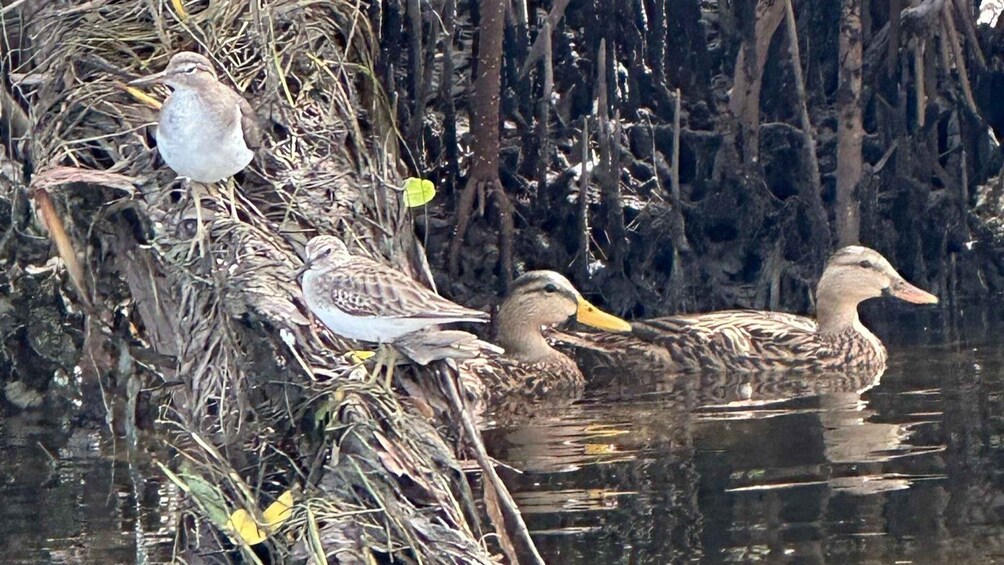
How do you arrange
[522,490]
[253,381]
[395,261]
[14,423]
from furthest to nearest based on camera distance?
[14,423], [522,490], [395,261], [253,381]

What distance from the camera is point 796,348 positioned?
8164 millimetres

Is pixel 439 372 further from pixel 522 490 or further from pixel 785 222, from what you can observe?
Answer: pixel 785 222

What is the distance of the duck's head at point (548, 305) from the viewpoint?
7.79m

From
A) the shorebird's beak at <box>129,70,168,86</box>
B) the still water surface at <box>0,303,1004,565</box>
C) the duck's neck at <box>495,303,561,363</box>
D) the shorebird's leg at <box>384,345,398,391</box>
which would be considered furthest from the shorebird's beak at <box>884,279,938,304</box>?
the shorebird's leg at <box>384,345,398,391</box>

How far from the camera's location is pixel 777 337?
8.16 m

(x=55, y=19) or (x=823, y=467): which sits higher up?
(x=55, y=19)

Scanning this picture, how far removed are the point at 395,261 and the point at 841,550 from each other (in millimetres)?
1500

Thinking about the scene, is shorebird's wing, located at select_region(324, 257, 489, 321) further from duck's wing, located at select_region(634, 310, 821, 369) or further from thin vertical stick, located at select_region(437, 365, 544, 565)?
duck's wing, located at select_region(634, 310, 821, 369)

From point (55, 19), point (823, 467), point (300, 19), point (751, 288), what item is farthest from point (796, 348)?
point (55, 19)

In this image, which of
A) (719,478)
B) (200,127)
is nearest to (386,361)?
(200,127)

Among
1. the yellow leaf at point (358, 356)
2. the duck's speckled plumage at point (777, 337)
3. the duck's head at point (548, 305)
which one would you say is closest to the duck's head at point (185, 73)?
the yellow leaf at point (358, 356)

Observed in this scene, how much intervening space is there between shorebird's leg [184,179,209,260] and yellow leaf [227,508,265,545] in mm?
986

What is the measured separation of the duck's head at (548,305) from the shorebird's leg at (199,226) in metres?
3.05

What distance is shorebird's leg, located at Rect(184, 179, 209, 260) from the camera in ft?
15.4
